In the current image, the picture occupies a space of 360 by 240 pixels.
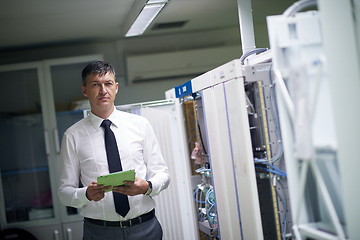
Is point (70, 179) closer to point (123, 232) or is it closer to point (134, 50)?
point (123, 232)

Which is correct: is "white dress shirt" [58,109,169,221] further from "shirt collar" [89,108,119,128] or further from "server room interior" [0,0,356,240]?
"server room interior" [0,0,356,240]

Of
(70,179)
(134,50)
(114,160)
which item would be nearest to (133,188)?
(114,160)

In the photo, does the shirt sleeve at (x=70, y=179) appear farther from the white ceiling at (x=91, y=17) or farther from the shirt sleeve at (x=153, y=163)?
the white ceiling at (x=91, y=17)

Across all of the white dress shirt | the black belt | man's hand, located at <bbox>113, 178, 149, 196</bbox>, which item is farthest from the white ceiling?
Answer: the black belt

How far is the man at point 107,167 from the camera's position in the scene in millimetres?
2787

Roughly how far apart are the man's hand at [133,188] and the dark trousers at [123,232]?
232 mm

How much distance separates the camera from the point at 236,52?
20.6 feet

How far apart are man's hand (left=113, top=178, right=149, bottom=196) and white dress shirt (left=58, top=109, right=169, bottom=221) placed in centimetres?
11

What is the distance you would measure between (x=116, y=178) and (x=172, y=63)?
370 centimetres

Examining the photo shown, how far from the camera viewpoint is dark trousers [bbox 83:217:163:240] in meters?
2.79

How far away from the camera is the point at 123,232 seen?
279cm

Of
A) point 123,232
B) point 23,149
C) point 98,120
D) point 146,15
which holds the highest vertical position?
point 146,15

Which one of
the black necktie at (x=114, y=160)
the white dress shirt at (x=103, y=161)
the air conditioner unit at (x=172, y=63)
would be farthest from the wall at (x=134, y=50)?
the black necktie at (x=114, y=160)

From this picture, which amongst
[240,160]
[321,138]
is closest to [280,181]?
Result: [240,160]
